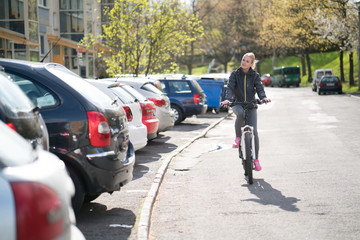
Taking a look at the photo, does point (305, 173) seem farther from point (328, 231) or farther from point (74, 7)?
point (74, 7)

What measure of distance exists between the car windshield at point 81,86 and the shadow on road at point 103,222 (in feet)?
4.01

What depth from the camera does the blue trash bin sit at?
89.5 feet

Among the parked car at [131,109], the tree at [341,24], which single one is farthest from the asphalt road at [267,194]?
the tree at [341,24]

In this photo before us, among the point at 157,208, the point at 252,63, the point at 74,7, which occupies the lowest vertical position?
the point at 157,208

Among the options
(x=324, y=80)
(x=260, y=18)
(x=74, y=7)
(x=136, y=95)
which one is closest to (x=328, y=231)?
(x=136, y=95)

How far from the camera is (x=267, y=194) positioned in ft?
26.2

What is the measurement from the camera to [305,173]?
31.7 feet

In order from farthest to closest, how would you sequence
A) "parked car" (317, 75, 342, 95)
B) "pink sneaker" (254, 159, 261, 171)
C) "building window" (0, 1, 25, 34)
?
"parked car" (317, 75, 342, 95)
"building window" (0, 1, 25, 34)
"pink sneaker" (254, 159, 261, 171)

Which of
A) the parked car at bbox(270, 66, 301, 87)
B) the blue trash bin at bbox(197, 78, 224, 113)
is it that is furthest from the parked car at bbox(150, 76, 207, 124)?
the parked car at bbox(270, 66, 301, 87)

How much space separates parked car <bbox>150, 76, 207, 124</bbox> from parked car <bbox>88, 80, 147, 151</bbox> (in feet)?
33.2

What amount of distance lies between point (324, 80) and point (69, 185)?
44150 mm

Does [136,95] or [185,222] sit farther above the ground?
[136,95]

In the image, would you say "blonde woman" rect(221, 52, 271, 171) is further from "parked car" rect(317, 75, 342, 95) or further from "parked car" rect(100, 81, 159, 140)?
"parked car" rect(317, 75, 342, 95)

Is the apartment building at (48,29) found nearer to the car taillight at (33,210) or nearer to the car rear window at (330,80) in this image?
the car rear window at (330,80)
